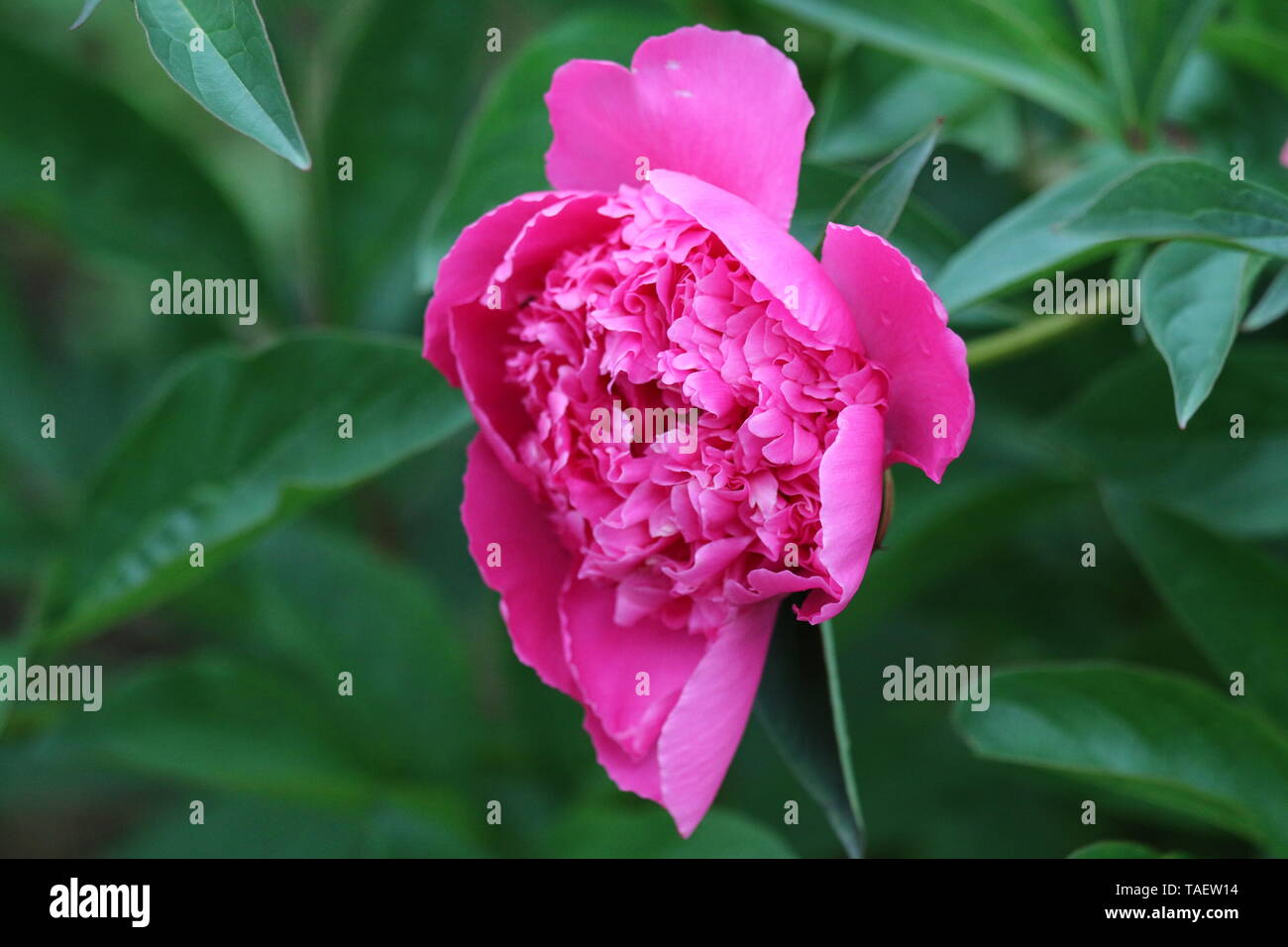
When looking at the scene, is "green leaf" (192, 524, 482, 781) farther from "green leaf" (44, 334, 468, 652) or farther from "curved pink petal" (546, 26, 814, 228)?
"curved pink petal" (546, 26, 814, 228)

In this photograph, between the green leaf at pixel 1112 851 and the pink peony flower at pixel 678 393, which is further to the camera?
the green leaf at pixel 1112 851

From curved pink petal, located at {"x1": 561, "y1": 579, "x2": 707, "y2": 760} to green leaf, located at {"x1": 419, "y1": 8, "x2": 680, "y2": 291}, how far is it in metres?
0.26

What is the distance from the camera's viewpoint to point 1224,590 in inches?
36.5

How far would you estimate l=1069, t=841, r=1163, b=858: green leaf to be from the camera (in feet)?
2.76

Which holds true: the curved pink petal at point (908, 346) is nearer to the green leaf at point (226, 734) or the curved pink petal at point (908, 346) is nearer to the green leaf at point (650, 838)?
the green leaf at point (650, 838)

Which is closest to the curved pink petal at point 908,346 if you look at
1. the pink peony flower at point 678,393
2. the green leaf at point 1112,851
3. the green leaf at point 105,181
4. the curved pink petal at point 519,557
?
the pink peony flower at point 678,393

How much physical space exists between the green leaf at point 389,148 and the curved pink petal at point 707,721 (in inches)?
30.0

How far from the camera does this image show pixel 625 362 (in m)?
0.69

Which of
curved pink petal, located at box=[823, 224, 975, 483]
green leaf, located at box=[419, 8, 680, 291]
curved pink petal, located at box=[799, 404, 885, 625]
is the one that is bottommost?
curved pink petal, located at box=[799, 404, 885, 625]

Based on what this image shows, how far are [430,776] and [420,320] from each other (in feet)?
1.62

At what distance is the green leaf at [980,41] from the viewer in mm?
901

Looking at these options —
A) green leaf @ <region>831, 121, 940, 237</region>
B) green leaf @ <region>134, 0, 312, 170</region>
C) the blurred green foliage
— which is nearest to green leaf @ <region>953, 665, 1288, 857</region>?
the blurred green foliage

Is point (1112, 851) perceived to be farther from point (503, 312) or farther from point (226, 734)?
point (226, 734)
